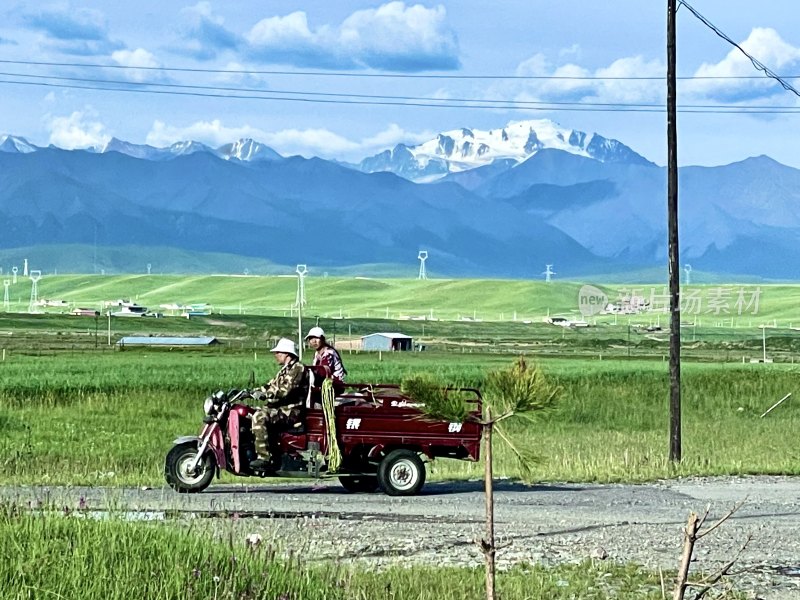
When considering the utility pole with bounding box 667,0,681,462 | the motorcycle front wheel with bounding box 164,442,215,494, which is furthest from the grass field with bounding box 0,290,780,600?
the motorcycle front wheel with bounding box 164,442,215,494

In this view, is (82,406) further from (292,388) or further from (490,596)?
(490,596)

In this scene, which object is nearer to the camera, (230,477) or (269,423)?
(269,423)

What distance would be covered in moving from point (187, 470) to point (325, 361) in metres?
2.18

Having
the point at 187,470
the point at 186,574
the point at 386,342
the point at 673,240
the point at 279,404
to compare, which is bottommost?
the point at 186,574

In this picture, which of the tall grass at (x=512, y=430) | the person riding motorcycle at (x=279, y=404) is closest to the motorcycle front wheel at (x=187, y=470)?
the person riding motorcycle at (x=279, y=404)

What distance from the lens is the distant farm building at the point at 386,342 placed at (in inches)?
4732

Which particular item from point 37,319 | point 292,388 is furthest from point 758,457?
point 37,319

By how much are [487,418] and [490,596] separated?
835mm

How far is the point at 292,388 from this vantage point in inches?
717

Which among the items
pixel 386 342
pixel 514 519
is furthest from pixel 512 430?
pixel 386 342

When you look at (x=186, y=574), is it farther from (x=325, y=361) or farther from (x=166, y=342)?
(x=166, y=342)

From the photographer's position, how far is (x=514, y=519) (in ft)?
54.3

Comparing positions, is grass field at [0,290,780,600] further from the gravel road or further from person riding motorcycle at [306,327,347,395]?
person riding motorcycle at [306,327,347,395]

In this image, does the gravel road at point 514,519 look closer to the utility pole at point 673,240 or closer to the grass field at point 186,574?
the grass field at point 186,574
